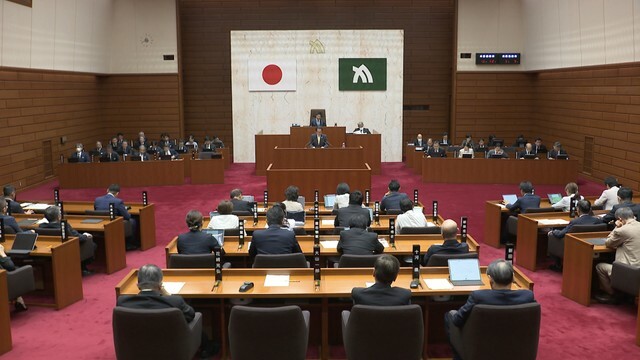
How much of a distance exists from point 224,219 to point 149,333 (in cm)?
356

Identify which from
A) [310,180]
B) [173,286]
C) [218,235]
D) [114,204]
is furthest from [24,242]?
[310,180]

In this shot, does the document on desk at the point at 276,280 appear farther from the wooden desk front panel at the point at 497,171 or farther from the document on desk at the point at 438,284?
the wooden desk front panel at the point at 497,171

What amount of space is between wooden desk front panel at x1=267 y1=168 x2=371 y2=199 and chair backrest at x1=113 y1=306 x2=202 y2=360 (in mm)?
8403

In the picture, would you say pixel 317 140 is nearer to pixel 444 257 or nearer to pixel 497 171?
pixel 497 171

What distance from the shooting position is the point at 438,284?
5.55 metres

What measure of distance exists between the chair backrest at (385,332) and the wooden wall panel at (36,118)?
12.8 meters

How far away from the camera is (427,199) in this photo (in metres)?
14.0

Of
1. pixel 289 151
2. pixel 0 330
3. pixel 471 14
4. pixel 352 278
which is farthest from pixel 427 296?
pixel 471 14

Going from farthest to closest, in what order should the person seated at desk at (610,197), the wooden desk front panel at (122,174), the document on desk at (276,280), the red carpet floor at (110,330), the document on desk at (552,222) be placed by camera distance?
1. the wooden desk front panel at (122,174)
2. the person seated at desk at (610,197)
3. the document on desk at (552,222)
4. the red carpet floor at (110,330)
5. the document on desk at (276,280)

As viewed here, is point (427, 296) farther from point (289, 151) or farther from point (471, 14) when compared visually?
point (471, 14)

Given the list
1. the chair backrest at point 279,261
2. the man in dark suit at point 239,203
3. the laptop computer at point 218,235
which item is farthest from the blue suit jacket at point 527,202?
the laptop computer at point 218,235

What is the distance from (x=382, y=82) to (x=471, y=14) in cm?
399

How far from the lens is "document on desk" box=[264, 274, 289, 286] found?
5586 millimetres

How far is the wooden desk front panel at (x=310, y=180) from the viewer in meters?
12.8
